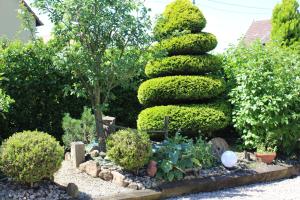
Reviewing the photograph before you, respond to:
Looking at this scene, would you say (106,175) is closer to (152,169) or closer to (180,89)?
(152,169)

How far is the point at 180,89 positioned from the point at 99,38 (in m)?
2.01

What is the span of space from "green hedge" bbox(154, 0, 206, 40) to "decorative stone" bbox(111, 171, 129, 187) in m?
3.13

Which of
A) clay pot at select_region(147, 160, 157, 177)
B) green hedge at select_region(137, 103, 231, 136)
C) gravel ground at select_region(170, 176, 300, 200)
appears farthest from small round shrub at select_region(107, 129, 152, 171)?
green hedge at select_region(137, 103, 231, 136)

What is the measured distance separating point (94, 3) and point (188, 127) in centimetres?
287

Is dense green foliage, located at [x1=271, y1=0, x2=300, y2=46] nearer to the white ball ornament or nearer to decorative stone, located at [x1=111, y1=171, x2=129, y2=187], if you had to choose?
the white ball ornament

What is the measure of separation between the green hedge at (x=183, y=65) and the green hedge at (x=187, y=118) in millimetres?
722

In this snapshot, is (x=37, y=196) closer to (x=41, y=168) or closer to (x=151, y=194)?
(x=41, y=168)

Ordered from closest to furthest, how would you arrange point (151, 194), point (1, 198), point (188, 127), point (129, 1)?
point (1, 198) → point (151, 194) → point (129, 1) → point (188, 127)

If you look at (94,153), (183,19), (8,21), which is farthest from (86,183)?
(8,21)

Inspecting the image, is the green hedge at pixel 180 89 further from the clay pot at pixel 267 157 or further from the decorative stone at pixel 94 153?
the decorative stone at pixel 94 153

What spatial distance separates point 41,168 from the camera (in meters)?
5.14

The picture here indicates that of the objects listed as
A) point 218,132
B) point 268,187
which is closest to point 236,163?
point 268,187

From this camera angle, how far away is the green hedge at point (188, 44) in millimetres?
8156

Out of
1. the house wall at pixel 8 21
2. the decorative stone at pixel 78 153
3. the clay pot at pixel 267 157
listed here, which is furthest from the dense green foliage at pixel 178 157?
the house wall at pixel 8 21
